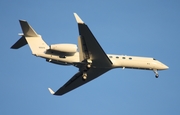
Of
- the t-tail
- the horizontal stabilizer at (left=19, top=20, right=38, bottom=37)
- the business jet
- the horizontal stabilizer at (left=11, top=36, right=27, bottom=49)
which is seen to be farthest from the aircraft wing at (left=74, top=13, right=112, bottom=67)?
the horizontal stabilizer at (left=11, top=36, right=27, bottom=49)

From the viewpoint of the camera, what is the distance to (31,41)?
34062 mm

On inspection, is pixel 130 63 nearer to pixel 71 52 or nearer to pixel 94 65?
pixel 94 65

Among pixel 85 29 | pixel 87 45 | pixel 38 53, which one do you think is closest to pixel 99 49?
pixel 87 45

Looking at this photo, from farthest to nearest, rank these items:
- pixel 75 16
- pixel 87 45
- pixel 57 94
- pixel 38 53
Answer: pixel 57 94, pixel 38 53, pixel 87 45, pixel 75 16

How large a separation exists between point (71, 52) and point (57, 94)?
315 inches

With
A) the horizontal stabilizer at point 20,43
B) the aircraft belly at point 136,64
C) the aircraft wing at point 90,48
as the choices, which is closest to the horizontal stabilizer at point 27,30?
the horizontal stabilizer at point 20,43

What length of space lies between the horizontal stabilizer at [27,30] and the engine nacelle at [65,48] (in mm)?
2896

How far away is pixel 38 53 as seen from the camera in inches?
1316

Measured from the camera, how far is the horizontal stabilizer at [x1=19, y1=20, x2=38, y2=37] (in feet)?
108

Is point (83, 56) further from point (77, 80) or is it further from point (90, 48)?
point (77, 80)

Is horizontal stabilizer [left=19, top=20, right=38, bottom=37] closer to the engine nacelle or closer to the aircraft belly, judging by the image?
the engine nacelle

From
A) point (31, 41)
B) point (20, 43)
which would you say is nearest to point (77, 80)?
point (31, 41)

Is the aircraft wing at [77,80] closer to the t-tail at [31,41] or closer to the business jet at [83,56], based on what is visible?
the business jet at [83,56]

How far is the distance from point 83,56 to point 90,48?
128 centimetres
